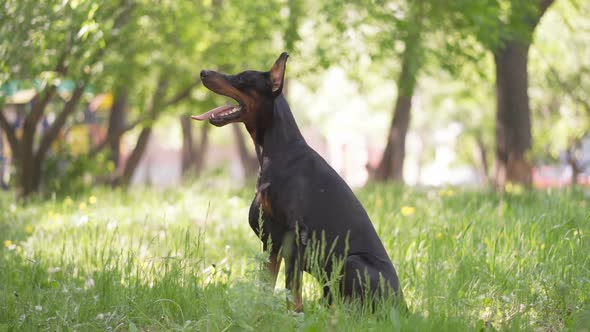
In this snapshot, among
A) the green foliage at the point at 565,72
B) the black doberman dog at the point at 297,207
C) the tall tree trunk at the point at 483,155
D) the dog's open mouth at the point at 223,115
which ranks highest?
the green foliage at the point at 565,72

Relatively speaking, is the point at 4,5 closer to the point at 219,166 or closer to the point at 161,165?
the point at 219,166

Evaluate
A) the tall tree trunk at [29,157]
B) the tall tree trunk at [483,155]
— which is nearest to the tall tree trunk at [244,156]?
the tall tree trunk at [29,157]

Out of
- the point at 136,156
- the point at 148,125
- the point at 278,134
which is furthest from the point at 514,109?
the point at 278,134

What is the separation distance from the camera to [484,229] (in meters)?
6.68

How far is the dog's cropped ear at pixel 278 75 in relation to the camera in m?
5.16

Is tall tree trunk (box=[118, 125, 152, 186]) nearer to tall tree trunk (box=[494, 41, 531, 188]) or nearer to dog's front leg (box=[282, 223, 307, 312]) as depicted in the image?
tall tree trunk (box=[494, 41, 531, 188])

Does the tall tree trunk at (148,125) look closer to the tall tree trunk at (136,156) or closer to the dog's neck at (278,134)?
the tall tree trunk at (136,156)

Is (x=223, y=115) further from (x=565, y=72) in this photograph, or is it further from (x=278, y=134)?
(x=565, y=72)

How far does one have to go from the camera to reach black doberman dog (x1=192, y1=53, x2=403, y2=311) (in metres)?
4.76

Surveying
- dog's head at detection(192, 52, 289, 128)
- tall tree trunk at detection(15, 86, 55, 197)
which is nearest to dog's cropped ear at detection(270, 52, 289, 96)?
dog's head at detection(192, 52, 289, 128)

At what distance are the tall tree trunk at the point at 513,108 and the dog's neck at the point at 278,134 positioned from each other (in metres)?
9.54

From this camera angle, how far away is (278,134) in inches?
207

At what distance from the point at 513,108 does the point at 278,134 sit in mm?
9873

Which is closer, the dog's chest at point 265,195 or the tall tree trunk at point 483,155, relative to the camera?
the dog's chest at point 265,195
